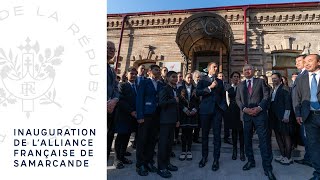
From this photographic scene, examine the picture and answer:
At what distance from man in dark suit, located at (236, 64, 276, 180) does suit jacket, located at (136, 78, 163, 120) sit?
154 centimetres

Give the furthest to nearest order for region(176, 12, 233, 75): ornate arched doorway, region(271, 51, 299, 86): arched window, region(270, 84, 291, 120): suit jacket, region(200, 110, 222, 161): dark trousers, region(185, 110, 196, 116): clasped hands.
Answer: region(271, 51, 299, 86): arched window < region(176, 12, 233, 75): ornate arched doorway < region(185, 110, 196, 116): clasped hands < region(270, 84, 291, 120): suit jacket < region(200, 110, 222, 161): dark trousers

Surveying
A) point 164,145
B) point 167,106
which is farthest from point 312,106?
point 164,145

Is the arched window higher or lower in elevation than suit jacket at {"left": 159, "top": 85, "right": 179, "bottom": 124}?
higher

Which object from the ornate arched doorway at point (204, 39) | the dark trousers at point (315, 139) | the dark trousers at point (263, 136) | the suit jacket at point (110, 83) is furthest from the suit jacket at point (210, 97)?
the ornate arched doorway at point (204, 39)

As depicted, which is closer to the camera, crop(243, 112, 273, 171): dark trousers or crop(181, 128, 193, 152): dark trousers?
crop(243, 112, 273, 171): dark trousers

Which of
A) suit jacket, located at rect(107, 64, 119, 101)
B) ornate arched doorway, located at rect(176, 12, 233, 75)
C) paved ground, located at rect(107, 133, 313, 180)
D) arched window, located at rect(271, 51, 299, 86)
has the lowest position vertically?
paved ground, located at rect(107, 133, 313, 180)

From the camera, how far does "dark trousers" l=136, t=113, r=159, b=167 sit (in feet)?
14.9

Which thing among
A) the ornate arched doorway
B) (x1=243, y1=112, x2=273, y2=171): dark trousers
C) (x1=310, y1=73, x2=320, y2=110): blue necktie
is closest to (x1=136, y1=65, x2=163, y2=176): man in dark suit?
(x1=243, y1=112, x2=273, y2=171): dark trousers

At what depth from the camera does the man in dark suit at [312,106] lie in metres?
3.95

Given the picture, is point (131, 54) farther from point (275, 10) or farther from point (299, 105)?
point (299, 105)

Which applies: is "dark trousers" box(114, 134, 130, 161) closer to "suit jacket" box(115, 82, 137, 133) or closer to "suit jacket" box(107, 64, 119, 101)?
"suit jacket" box(115, 82, 137, 133)

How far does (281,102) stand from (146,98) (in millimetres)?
2657

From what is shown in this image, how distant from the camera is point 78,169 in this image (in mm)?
1849

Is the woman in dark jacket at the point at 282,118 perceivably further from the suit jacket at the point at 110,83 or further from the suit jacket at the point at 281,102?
the suit jacket at the point at 110,83
